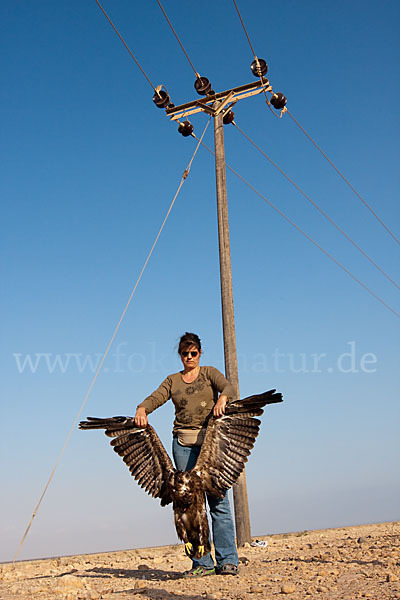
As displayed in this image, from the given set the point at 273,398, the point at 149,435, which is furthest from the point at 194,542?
the point at 273,398

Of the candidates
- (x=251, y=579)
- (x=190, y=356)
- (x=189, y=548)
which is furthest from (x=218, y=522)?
(x=190, y=356)

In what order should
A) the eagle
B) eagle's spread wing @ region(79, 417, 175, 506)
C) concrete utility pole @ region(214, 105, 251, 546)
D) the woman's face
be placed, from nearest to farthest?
the eagle, eagle's spread wing @ region(79, 417, 175, 506), the woman's face, concrete utility pole @ region(214, 105, 251, 546)

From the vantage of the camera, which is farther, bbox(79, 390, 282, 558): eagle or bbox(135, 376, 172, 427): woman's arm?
bbox(135, 376, 172, 427): woman's arm

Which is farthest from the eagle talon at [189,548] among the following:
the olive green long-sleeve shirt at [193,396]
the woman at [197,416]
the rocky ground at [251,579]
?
the olive green long-sleeve shirt at [193,396]

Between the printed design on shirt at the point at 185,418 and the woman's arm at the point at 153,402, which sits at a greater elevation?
the woman's arm at the point at 153,402

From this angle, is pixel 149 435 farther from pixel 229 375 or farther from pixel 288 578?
pixel 229 375

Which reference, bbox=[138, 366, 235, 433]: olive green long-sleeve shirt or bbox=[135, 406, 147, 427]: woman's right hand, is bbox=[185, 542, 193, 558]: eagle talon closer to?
bbox=[138, 366, 235, 433]: olive green long-sleeve shirt

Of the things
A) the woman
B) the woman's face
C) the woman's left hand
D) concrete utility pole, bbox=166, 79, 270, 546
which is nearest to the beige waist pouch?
the woman

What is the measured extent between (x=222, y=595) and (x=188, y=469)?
1298 mm

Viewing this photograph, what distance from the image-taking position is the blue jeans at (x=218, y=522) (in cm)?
565

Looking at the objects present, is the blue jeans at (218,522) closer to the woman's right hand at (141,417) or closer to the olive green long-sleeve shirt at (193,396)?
the olive green long-sleeve shirt at (193,396)

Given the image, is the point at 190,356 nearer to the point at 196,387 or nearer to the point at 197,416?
the point at 196,387

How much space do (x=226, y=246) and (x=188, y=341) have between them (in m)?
4.19

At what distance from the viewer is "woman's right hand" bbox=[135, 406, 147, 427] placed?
18.7 feet
